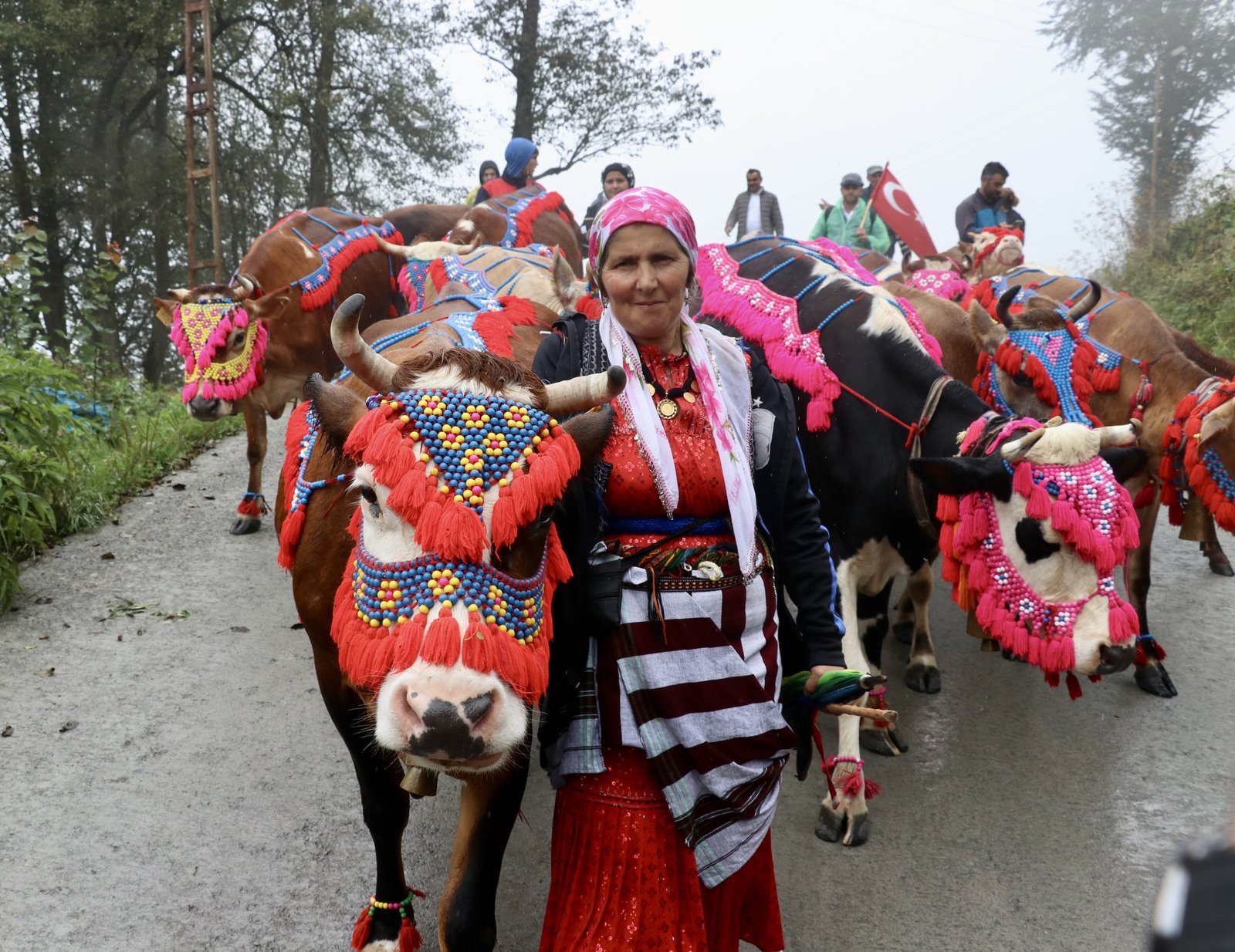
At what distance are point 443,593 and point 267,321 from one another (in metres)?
5.10

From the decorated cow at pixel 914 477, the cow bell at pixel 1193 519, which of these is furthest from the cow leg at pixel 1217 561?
the decorated cow at pixel 914 477

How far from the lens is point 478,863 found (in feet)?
8.55

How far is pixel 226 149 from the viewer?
60.6 ft

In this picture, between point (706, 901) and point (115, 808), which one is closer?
point (706, 901)

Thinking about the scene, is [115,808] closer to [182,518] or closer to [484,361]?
[484,361]

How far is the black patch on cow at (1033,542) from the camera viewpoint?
3.58 m

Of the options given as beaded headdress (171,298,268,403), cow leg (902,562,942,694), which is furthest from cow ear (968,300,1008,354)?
beaded headdress (171,298,268,403)

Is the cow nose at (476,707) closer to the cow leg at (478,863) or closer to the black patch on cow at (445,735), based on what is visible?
the black patch on cow at (445,735)

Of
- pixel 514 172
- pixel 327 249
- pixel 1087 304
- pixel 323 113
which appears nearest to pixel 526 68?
pixel 323 113

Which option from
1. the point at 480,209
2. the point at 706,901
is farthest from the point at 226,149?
the point at 706,901

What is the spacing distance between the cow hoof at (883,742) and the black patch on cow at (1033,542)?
1.29m

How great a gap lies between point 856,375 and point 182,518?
5.09 metres

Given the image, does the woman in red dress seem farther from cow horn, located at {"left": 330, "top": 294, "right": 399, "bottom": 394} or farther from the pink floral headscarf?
cow horn, located at {"left": 330, "top": 294, "right": 399, "bottom": 394}

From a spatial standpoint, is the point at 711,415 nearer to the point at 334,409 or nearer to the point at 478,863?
the point at 334,409
